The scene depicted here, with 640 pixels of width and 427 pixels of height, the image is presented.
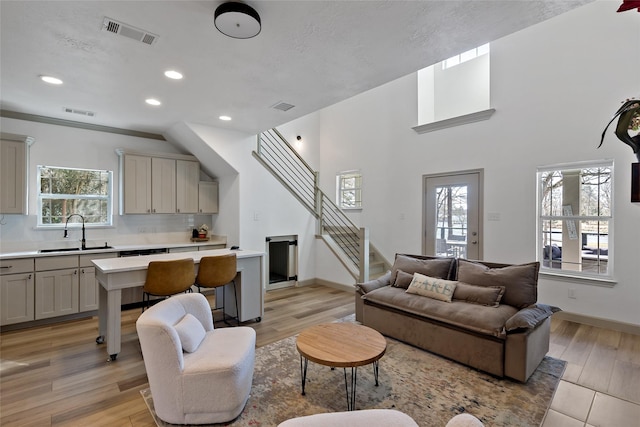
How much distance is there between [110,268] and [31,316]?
1899mm

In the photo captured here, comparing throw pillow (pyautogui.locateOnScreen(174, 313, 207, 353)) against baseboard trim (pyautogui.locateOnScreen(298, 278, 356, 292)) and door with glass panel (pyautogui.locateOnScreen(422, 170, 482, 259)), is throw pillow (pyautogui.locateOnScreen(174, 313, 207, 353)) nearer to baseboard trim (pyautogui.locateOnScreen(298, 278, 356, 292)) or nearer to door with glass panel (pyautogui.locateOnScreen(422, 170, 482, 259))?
baseboard trim (pyautogui.locateOnScreen(298, 278, 356, 292))

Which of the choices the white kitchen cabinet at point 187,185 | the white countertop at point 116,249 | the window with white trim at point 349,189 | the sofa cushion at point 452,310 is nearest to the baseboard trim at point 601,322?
the sofa cushion at point 452,310

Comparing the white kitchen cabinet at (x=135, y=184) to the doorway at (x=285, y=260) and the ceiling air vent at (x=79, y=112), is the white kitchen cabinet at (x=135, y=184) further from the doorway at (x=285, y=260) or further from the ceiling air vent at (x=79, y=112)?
the doorway at (x=285, y=260)

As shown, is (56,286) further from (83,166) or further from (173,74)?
(173,74)

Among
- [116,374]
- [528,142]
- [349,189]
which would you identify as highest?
[528,142]

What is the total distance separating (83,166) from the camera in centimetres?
468

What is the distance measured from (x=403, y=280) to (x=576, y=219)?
2.47m

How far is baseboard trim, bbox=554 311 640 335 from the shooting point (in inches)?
139

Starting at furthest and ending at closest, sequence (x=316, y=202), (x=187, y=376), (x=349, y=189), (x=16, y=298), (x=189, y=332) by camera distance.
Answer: (x=349, y=189)
(x=316, y=202)
(x=16, y=298)
(x=189, y=332)
(x=187, y=376)

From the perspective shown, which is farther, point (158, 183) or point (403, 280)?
point (158, 183)

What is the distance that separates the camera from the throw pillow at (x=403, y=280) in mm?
3719

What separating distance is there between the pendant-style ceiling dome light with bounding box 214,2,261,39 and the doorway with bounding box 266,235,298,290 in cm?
391

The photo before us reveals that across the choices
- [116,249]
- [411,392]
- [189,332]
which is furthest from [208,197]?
[411,392]

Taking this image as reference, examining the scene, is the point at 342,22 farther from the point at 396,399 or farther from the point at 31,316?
the point at 31,316
